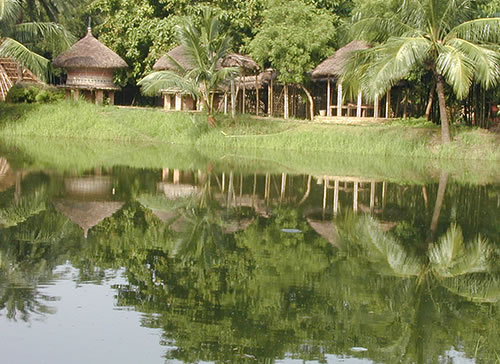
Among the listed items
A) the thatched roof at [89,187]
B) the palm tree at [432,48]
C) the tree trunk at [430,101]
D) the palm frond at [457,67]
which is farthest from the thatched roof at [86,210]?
the tree trunk at [430,101]

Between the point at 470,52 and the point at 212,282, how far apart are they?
48.3ft

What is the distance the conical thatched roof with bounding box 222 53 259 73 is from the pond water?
1467 cm

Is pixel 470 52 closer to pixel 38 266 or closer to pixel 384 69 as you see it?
pixel 384 69

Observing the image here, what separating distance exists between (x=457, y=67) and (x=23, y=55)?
14.1 meters

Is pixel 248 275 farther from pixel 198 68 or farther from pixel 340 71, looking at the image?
pixel 198 68

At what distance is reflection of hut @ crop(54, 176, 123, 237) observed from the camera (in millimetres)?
11656

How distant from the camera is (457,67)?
20.4 m

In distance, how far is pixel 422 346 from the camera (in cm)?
651

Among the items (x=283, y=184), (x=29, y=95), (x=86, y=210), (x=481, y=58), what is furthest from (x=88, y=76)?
(x=86, y=210)

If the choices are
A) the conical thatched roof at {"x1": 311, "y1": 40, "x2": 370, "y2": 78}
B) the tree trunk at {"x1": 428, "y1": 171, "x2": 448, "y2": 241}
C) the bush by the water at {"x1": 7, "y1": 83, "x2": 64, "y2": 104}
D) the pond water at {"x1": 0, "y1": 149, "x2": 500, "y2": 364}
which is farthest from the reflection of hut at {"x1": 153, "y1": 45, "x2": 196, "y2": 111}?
the pond water at {"x1": 0, "y1": 149, "x2": 500, "y2": 364}

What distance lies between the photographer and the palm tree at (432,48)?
67.3ft

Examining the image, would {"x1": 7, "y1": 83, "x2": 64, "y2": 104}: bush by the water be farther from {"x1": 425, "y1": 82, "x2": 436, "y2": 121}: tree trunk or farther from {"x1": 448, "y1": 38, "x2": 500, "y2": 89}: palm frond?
{"x1": 448, "y1": 38, "x2": 500, "y2": 89}: palm frond

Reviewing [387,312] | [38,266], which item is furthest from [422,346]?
[38,266]

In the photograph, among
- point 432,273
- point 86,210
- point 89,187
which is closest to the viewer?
point 432,273
